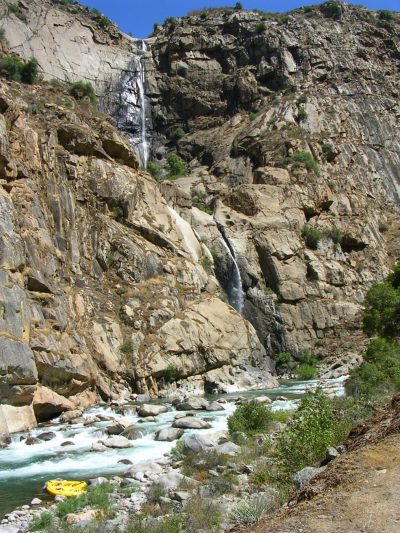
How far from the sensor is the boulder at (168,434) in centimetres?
1957

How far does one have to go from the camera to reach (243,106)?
74.8 metres

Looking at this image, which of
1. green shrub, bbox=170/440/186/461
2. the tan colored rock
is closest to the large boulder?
the tan colored rock

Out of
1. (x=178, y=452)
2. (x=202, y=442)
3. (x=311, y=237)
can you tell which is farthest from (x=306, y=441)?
(x=311, y=237)

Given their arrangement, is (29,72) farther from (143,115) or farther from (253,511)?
(253,511)

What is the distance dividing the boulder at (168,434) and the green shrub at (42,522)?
8502 millimetres

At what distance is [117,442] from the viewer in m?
18.9

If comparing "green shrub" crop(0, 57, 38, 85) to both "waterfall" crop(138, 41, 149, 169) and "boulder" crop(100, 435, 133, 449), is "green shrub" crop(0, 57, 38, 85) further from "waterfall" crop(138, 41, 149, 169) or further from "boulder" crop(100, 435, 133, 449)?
"boulder" crop(100, 435, 133, 449)

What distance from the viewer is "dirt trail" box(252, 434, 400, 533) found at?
5938 mm

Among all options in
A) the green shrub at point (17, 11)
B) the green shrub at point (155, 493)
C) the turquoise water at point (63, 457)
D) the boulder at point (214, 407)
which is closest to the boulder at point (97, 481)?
the turquoise water at point (63, 457)

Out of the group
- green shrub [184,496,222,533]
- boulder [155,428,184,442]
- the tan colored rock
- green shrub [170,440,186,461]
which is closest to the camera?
green shrub [184,496,222,533]

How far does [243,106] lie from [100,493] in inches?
2701

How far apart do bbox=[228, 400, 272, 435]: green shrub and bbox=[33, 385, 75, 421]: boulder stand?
9.28m

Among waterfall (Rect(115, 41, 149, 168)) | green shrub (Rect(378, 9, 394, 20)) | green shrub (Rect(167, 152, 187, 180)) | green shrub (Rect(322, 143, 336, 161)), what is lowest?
green shrub (Rect(322, 143, 336, 161))

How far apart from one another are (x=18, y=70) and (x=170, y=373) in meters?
32.5
